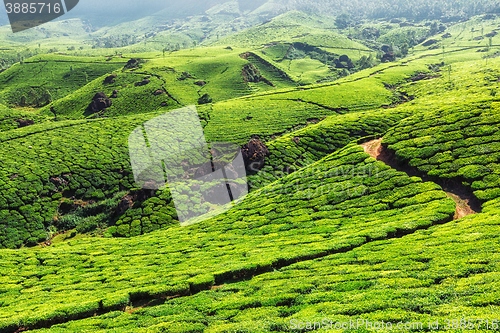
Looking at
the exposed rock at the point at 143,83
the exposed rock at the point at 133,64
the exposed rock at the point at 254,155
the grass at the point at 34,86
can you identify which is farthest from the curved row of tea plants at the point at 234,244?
the exposed rock at the point at 133,64

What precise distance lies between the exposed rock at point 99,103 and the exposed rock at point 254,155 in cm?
9698

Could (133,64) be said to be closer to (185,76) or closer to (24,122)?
(185,76)

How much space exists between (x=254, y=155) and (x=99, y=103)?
103 m

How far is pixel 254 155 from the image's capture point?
72.0 m

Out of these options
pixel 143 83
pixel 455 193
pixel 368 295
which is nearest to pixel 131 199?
pixel 455 193

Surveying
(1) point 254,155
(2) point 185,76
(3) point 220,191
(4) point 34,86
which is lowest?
(3) point 220,191

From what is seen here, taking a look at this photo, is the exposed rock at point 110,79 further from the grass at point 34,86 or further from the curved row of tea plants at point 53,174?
the curved row of tea plants at point 53,174

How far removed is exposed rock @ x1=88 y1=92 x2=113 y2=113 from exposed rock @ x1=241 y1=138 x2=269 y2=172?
96980mm

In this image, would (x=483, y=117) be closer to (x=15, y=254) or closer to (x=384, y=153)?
(x=384, y=153)

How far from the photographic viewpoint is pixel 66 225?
5850 centimetres

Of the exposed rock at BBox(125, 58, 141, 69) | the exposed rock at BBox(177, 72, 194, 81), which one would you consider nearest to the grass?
the exposed rock at BBox(125, 58, 141, 69)

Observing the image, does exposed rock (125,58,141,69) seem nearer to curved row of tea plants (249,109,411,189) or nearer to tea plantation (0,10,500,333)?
tea plantation (0,10,500,333)

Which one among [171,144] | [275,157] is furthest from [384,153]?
[171,144]

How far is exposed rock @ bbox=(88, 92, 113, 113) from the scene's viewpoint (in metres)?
143
